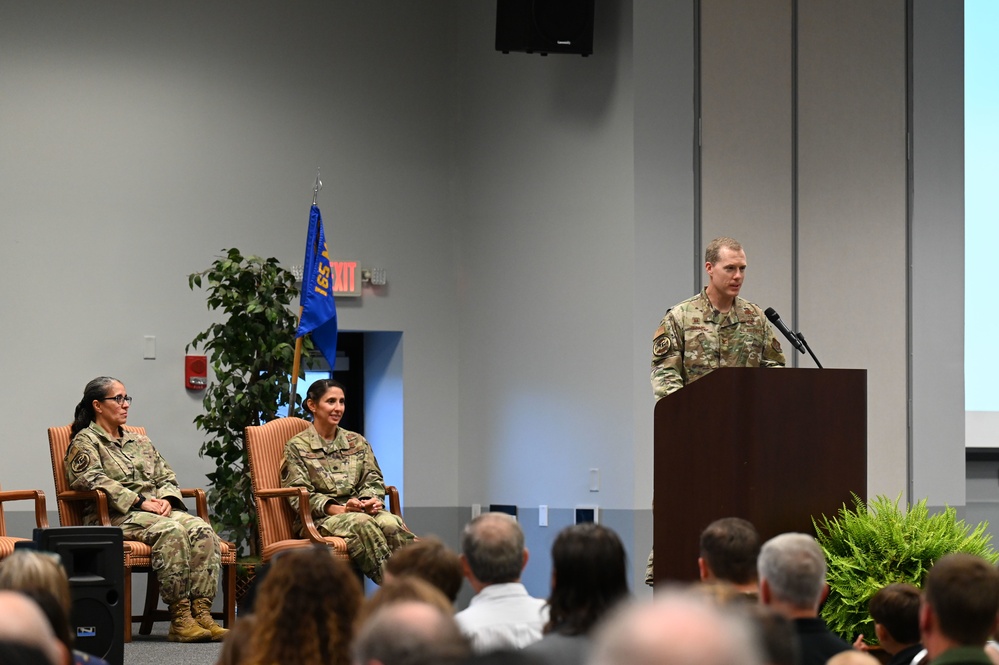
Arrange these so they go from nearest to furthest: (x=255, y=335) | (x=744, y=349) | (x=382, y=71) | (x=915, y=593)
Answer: (x=915, y=593), (x=744, y=349), (x=255, y=335), (x=382, y=71)

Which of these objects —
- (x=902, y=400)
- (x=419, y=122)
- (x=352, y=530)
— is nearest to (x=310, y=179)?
(x=419, y=122)

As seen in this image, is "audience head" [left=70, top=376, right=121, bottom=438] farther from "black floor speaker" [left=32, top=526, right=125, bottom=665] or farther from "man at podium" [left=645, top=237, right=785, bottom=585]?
"man at podium" [left=645, top=237, right=785, bottom=585]

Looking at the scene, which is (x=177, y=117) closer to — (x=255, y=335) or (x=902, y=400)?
(x=255, y=335)

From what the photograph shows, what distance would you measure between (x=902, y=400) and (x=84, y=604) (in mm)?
4694

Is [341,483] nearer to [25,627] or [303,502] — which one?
[303,502]

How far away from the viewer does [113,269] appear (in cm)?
795

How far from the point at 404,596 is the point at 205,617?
412 cm

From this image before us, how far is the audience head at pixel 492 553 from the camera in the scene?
3.11m

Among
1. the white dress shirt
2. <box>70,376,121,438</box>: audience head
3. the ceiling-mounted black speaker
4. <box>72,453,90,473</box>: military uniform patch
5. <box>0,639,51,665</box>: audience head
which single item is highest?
the ceiling-mounted black speaker

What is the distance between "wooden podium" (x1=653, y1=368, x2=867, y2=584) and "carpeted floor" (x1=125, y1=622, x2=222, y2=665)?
6.63 feet

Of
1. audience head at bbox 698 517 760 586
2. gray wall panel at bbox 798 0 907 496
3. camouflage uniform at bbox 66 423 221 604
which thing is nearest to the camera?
audience head at bbox 698 517 760 586

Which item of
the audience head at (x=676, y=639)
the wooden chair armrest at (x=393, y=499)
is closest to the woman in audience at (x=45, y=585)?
the audience head at (x=676, y=639)

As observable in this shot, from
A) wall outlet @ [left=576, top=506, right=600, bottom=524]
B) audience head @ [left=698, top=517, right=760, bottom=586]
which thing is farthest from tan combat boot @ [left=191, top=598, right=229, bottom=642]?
audience head @ [left=698, top=517, right=760, bottom=586]

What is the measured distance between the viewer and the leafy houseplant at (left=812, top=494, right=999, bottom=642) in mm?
4633
